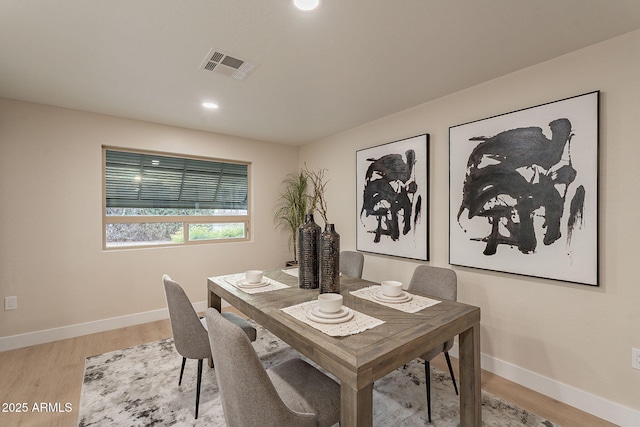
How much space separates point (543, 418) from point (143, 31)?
350 cm

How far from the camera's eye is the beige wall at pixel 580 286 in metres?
1.75

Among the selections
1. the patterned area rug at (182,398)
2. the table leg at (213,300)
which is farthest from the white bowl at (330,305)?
the table leg at (213,300)

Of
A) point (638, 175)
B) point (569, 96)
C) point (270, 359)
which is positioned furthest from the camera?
point (270, 359)

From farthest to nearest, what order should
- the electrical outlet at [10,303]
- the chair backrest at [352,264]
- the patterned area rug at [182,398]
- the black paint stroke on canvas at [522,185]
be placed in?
the chair backrest at [352,264] → the electrical outlet at [10,303] → the black paint stroke on canvas at [522,185] → the patterned area rug at [182,398]

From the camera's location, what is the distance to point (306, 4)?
1516mm

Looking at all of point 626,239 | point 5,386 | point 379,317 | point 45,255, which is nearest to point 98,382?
point 5,386

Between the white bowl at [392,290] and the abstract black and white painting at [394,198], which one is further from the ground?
the abstract black and white painting at [394,198]

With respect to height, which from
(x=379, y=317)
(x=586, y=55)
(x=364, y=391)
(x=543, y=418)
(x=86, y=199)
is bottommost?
(x=543, y=418)

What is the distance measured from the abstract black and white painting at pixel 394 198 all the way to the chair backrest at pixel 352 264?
1.55ft

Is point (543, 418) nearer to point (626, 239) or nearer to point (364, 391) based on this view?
point (626, 239)

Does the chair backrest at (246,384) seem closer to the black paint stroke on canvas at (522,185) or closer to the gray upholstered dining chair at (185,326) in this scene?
the gray upholstered dining chair at (185,326)

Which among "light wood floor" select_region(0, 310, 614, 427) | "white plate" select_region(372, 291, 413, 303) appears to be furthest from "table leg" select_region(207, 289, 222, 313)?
"white plate" select_region(372, 291, 413, 303)

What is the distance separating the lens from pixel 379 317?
1.48 m

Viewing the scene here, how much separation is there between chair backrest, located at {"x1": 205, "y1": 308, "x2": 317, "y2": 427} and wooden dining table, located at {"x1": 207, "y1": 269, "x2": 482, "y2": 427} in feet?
0.74
